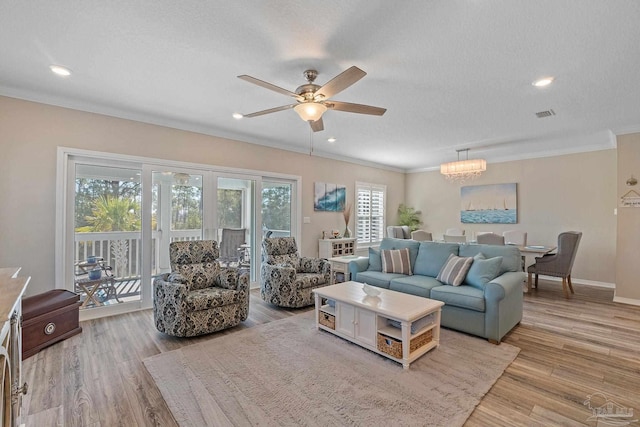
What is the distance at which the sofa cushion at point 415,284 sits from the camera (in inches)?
139

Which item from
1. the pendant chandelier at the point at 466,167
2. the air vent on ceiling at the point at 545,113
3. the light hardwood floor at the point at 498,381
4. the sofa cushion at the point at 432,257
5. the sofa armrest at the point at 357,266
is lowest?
the light hardwood floor at the point at 498,381

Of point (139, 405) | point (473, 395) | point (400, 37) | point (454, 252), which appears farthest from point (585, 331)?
point (139, 405)

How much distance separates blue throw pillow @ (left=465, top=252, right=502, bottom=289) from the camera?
335cm

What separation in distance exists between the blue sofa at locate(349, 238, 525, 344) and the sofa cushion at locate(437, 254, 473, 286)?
58mm

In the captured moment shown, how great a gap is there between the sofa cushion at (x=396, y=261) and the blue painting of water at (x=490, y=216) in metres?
3.65

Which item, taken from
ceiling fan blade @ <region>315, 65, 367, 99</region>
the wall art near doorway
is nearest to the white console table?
the wall art near doorway

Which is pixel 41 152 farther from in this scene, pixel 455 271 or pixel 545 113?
pixel 545 113

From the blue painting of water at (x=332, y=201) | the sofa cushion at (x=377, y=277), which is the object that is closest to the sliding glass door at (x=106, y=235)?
the sofa cushion at (x=377, y=277)

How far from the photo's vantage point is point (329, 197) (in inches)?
255

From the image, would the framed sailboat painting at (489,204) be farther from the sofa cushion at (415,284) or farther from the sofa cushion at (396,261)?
the sofa cushion at (415,284)

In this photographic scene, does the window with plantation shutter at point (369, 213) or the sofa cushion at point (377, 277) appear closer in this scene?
the sofa cushion at point (377, 277)

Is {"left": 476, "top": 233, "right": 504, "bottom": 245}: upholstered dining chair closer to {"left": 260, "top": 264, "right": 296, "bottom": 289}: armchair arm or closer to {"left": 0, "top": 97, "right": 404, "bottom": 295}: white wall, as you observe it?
{"left": 260, "top": 264, "right": 296, "bottom": 289}: armchair arm

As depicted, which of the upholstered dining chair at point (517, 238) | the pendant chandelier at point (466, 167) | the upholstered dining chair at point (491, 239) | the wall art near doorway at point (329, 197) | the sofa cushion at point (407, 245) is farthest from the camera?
the wall art near doorway at point (329, 197)

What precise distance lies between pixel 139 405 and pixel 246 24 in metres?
2.84
